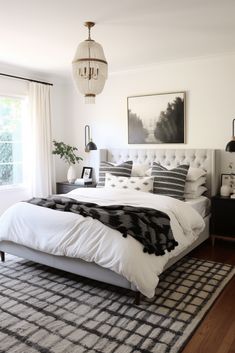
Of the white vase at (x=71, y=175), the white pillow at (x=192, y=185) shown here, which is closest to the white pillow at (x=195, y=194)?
the white pillow at (x=192, y=185)

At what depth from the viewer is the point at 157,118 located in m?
4.93

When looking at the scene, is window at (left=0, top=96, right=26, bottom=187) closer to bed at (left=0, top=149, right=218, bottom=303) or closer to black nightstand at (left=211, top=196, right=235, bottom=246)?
bed at (left=0, top=149, right=218, bottom=303)

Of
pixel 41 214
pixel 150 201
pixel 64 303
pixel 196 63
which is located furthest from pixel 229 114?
pixel 64 303

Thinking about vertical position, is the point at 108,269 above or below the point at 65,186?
below

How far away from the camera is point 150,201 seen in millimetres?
3586

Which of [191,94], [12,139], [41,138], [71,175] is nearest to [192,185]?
[191,94]

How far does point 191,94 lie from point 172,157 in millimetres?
958

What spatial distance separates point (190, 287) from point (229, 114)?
249 centimetres

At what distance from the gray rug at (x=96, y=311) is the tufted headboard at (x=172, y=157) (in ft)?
4.60

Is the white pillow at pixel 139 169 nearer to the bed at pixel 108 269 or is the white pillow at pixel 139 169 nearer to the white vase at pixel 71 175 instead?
the bed at pixel 108 269

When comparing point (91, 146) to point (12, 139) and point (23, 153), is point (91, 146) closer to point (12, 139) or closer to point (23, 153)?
point (23, 153)

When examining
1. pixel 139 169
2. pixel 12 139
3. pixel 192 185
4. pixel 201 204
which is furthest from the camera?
pixel 12 139

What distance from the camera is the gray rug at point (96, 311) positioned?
2.21m

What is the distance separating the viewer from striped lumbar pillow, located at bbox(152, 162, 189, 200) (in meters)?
4.17
